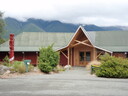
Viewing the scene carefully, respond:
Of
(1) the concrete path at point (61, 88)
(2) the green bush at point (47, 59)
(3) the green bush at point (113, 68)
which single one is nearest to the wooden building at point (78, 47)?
(2) the green bush at point (47, 59)

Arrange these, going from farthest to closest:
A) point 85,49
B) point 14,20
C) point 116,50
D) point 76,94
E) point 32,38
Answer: point 14,20 < point 32,38 < point 85,49 < point 116,50 < point 76,94

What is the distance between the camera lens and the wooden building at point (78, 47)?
97.2ft

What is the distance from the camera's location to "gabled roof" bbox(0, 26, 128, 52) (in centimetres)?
3106

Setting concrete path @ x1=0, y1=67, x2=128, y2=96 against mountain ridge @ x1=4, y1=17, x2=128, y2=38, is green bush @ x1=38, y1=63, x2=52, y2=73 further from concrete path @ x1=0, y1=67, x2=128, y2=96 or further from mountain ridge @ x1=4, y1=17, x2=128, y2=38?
mountain ridge @ x1=4, y1=17, x2=128, y2=38

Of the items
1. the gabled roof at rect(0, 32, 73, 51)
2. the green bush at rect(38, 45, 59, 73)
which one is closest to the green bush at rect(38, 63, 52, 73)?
the green bush at rect(38, 45, 59, 73)

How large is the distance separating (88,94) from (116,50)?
70.0 feet

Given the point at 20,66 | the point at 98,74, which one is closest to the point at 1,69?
the point at 20,66

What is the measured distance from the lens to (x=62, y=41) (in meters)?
34.2

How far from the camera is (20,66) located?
17406mm

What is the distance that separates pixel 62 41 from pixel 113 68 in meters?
17.9

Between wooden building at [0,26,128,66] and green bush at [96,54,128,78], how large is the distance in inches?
429

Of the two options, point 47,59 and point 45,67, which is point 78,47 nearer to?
point 47,59

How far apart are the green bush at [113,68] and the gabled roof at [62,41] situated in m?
12.0

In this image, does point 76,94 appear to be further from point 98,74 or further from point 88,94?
point 98,74
